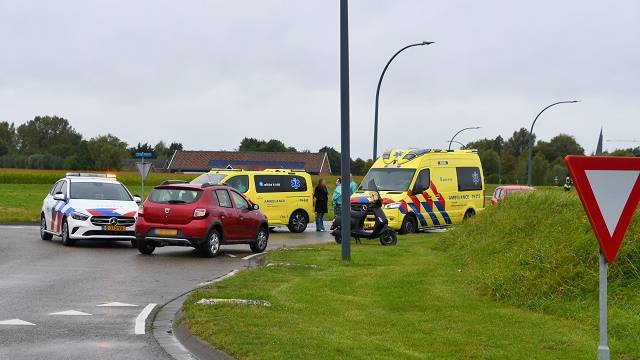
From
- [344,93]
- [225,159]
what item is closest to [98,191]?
[344,93]

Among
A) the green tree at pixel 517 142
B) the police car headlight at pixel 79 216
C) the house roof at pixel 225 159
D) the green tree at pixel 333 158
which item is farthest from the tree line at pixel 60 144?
the police car headlight at pixel 79 216

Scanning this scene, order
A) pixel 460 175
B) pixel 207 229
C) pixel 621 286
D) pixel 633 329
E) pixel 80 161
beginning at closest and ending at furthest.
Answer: pixel 633 329
pixel 621 286
pixel 207 229
pixel 460 175
pixel 80 161

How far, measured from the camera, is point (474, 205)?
105 ft

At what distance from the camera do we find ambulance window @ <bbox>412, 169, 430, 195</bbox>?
1120 inches

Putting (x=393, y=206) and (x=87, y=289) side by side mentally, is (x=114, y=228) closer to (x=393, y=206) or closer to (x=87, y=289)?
(x=87, y=289)

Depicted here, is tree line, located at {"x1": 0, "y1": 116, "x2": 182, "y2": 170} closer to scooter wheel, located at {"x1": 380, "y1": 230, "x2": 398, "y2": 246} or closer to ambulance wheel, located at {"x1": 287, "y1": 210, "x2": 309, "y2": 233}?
ambulance wheel, located at {"x1": 287, "y1": 210, "x2": 309, "y2": 233}

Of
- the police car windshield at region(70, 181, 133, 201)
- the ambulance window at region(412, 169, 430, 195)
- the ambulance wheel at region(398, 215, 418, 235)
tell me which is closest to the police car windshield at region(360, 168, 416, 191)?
the ambulance window at region(412, 169, 430, 195)

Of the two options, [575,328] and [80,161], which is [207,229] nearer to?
[575,328]

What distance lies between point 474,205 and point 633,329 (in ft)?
74.2

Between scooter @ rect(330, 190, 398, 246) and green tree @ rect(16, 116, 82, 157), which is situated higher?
green tree @ rect(16, 116, 82, 157)

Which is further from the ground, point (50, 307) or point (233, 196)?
point (233, 196)

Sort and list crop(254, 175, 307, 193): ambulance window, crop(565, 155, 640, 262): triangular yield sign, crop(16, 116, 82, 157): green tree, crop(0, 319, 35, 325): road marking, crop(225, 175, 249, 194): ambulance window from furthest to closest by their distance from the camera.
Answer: crop(16, 116, 82, 157): green tree, crop(254, 175, 307, 193): ambulance window, crop(225, 175, 249, 194): ambulance window, crop(0, 319, 35, 325): road marking, crop(565, 155, 640, 262): triangular yield sign

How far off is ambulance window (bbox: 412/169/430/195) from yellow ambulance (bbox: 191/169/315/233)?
4208 millimetres

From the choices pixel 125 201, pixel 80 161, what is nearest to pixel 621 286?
pixel 125 201
